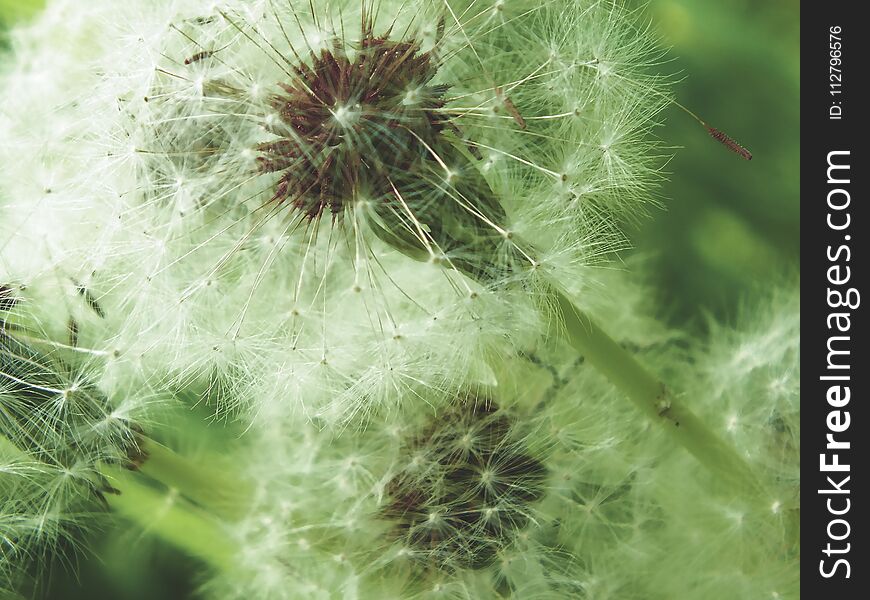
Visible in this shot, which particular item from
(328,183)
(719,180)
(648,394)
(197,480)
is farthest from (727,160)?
(197,480)

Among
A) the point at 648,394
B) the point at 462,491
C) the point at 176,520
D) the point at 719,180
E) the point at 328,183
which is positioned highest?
the point at 719,180

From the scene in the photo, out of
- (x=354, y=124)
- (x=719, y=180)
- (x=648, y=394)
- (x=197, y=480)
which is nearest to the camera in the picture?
(x=354, y=124)

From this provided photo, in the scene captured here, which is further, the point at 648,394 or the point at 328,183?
the point at 648,394

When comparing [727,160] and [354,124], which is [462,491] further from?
[727,160]

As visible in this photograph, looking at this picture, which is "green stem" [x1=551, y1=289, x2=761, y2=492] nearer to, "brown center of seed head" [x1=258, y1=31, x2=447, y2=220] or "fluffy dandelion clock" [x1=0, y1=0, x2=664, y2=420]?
"fluffy dandelion clock" [x1=0, y1=0, x2=664, y2=420]

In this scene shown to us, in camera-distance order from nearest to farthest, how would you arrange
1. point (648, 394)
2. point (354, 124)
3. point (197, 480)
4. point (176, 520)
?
point (354, 124) → point (648, 394) → point (197, 480) → point (176, 520)
